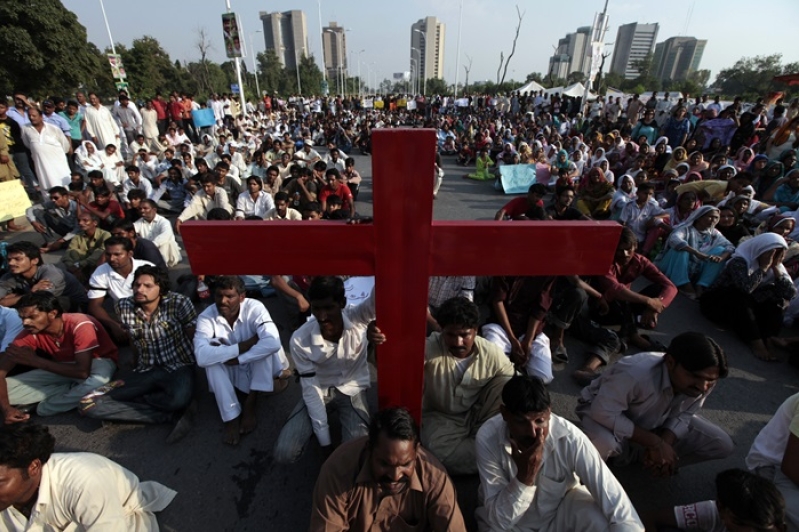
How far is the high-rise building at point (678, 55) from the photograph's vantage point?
102 metres

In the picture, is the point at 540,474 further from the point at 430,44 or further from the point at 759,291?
the point at 430,44

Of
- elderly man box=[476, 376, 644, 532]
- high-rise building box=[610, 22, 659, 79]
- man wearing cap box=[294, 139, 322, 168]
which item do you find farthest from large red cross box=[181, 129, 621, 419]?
high-rise building box=[610, 22, 659, 79]

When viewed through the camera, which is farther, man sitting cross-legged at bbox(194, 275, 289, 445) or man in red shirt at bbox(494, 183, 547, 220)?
man in red shirt at bbox(494, 183, 547, 220)

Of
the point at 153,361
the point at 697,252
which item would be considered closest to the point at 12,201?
the point at 153,361

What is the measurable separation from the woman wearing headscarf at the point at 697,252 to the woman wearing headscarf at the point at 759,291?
2.01ft

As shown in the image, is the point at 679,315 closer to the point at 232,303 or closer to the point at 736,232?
the point at 736,232

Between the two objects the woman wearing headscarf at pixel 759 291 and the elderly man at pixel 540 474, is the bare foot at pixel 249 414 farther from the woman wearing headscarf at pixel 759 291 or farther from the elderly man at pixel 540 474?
the woman wearing headscarf at pixel 759 291

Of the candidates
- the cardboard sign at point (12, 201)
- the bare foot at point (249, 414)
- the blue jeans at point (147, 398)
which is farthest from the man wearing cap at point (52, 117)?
the bare foot at point (249, 414)

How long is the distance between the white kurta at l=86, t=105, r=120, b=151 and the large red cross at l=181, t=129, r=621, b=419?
433 inches

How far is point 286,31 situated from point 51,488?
105m

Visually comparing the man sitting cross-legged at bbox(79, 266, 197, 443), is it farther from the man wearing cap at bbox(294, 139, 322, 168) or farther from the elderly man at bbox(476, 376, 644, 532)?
the man wearing cap at bbox(294, 139, 322, 168)

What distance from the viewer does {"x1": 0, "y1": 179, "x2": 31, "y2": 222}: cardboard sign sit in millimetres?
6684

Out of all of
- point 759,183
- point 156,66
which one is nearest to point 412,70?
point 156,66

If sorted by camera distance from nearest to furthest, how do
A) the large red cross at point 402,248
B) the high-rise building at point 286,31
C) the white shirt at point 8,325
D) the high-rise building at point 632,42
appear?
the large red cross at point 402,248
the white shirt at point 8,325
the high-rise building at point 286,31
the high-rise building at point 632,42
